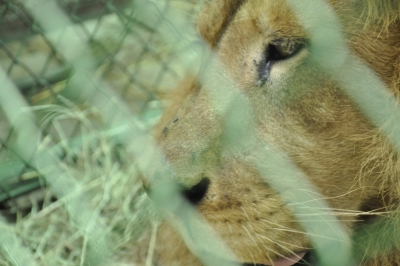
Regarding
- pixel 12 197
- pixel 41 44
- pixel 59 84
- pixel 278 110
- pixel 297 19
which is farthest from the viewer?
pixel 41 44

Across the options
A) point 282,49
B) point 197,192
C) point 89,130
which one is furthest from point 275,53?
point 89,130

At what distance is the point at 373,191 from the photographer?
1.57m

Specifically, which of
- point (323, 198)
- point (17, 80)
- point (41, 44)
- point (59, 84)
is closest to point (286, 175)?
point (323, 198)

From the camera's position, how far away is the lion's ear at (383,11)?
1402mm

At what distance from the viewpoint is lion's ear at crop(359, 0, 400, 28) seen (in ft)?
4.60

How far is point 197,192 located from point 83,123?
1.60 meters

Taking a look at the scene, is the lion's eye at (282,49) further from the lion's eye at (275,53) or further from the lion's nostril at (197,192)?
the lion's nostril at (197,192)

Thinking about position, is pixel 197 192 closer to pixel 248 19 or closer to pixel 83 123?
pixel 248 19

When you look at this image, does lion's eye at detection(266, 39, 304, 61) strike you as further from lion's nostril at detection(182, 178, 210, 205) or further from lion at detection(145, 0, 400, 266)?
lion's nostril at detection(182, 178, 210, 205)

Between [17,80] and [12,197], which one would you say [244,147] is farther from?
[17,80]

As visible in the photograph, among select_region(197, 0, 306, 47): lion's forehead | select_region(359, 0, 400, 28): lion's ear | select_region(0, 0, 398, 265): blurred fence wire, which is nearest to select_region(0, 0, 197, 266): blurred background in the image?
select_region(0, 0, 398, 265): blurred fence wire

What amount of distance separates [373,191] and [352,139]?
187 mm

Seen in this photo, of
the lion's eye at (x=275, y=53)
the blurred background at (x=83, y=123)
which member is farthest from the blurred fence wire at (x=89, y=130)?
the lion's eye at (x=275, y=53)

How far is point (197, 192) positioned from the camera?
59.9 inches
